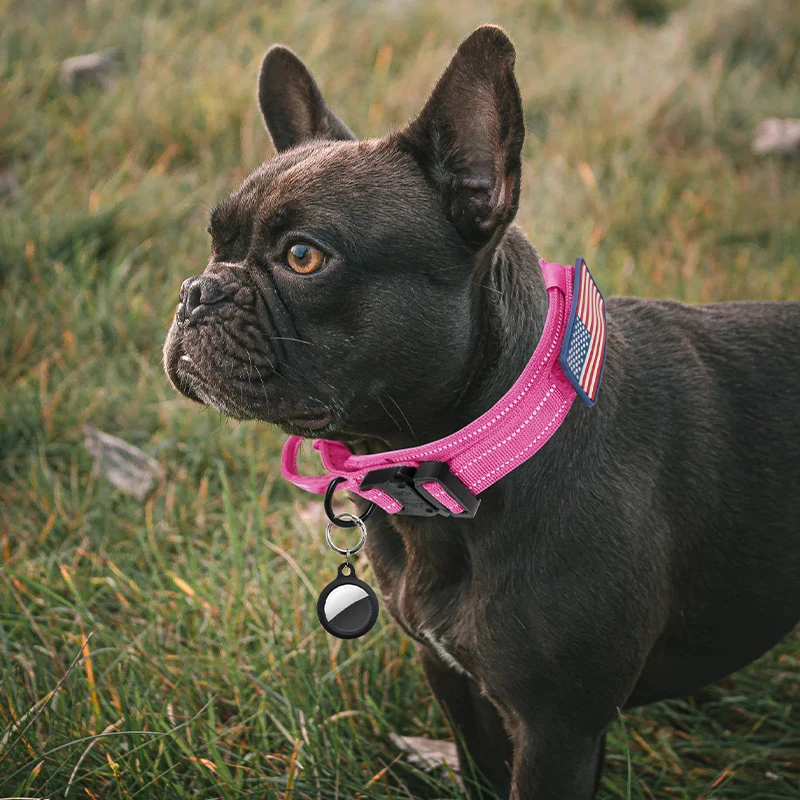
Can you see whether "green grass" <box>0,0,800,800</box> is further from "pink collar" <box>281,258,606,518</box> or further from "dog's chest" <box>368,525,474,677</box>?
"pink collar" <box>281,258,606,518</box>

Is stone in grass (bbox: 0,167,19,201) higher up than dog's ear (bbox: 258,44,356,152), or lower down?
lower down

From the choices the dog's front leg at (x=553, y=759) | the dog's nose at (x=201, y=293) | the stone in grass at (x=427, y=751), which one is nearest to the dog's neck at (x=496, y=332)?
the dog's nose at (x=201, y=293)

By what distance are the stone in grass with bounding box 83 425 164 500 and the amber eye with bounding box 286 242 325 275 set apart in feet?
6.02

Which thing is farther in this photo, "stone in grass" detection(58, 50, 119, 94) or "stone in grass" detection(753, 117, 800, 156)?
"stone in grass" detection(753, 117, 800, 156)

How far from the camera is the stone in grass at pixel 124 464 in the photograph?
11.9ft

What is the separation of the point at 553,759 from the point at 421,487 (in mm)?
678

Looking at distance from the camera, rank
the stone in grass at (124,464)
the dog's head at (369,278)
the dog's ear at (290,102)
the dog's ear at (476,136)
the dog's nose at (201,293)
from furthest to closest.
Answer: the stone in grass at (124,464) < the dog's ear at (290,102) < the dog's nose at (201,293) < the dog's head at (369,278) < the dog's ear at (476,136)

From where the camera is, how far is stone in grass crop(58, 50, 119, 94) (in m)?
5.73

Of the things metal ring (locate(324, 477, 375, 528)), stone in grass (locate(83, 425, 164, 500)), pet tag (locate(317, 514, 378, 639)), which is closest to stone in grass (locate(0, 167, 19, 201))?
stone in grass (locate(83, 425, 164, 500))

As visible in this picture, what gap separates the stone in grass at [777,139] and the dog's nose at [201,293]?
192 inches

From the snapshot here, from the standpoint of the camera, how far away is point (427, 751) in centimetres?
270

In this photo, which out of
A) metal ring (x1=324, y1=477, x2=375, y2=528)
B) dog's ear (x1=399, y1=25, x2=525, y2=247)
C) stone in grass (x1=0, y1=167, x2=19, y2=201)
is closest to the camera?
dog's ear (x1=399, y1=25, x2=525, y2=247)

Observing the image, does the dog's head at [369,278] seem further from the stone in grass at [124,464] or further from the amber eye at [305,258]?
the stone in grass at [124,464]

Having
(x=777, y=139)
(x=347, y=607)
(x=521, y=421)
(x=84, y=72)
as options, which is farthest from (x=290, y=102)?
(x=777, y=139)
